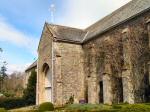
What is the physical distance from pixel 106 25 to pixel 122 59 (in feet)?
19.9

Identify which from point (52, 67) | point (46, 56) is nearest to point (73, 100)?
point (52, 67)

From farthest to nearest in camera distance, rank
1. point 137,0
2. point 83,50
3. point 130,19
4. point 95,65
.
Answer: point 83,50 < point 95,65 < point 137,0 < point 130,19

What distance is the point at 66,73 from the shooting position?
107 ft

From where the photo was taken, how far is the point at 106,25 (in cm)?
3144

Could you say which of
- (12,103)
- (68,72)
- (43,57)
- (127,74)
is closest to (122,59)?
(127,74)

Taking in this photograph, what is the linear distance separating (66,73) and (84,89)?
116 inches

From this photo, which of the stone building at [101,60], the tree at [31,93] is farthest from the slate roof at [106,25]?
the tree at [31,93]

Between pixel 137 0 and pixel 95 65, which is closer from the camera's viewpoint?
pixel 137 0

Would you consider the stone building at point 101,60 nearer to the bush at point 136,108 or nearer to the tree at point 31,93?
the tree at point 31,93

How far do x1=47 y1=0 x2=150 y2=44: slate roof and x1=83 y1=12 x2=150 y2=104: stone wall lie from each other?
2.21 ft

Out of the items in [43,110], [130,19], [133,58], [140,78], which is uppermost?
[130,19]

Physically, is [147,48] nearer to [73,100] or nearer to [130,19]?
[130,19]

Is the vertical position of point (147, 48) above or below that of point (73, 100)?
above

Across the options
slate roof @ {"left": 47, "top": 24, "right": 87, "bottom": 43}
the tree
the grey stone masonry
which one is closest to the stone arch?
slate roof @ {"left": 47, "top": 24, "right": 87, "bottom": 43}
